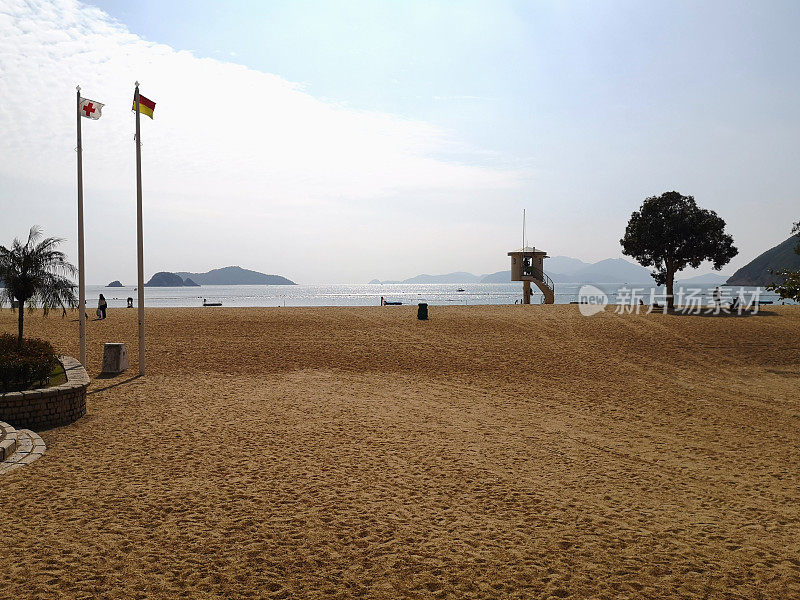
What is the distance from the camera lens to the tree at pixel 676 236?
3947 centimetres

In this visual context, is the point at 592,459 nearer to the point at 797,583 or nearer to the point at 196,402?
the point at 797,583

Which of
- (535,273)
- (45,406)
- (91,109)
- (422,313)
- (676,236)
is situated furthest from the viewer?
(535,273)

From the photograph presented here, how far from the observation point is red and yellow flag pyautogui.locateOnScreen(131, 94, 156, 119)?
15.1 m

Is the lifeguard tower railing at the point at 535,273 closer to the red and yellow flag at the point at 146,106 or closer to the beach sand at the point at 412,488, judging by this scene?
the beach sand at the point at 412,488

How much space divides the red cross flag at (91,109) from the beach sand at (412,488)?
713cm

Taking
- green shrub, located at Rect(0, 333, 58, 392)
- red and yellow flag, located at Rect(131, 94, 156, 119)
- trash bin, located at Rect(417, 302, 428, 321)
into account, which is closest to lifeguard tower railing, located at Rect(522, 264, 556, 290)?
trash bin, located at Rect(417, 302, 428, 321)

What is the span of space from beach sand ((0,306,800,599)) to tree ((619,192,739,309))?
25.2m

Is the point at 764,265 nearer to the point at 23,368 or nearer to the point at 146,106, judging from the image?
the point at 146,106

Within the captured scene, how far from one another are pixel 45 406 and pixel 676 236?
132 feet

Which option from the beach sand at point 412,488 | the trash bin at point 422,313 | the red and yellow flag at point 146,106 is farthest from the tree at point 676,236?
the red and yellow flag at point 146,106

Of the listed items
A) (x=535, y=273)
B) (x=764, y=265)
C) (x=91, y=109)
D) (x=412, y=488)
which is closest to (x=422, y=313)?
(x=91, y=109)

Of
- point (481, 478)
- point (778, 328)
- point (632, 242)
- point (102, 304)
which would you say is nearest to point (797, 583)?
point (481, 478)

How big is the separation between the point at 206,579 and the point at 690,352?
20573 mm

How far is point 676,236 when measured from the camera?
3984cm
